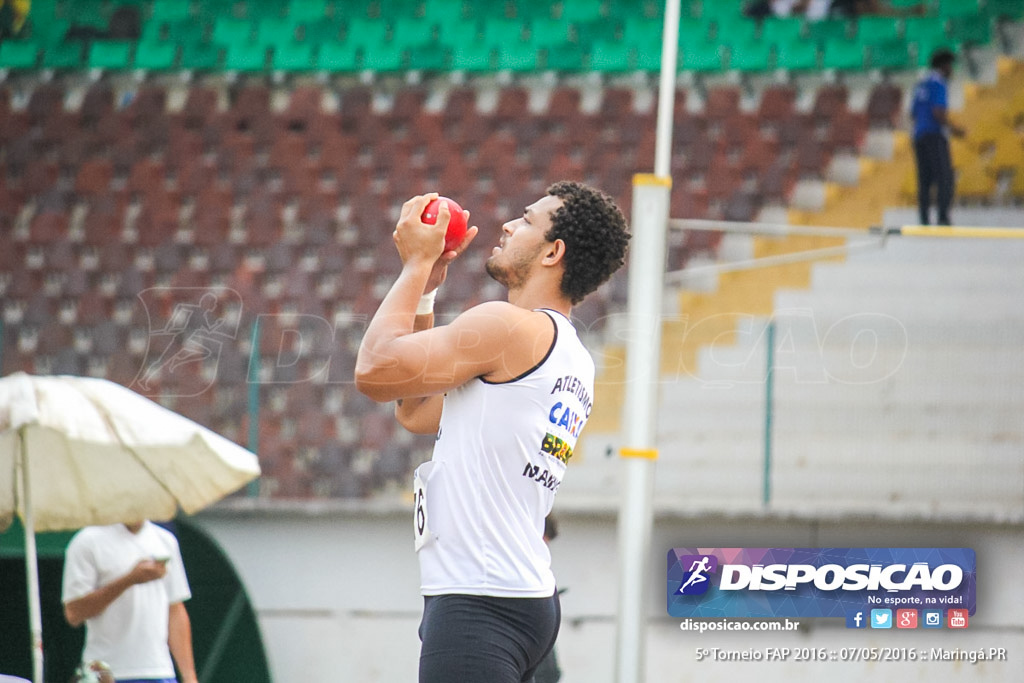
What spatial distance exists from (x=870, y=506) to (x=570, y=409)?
398 centimetres

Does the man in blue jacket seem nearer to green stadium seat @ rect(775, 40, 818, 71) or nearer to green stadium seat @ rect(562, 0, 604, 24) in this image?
green stadium seat @ rect(775, 40, 818, 71)

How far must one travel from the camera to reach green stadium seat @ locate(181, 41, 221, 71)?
29.7 feet

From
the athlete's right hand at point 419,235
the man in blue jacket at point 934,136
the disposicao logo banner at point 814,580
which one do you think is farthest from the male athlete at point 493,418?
the man in blue jacket at point 934,136

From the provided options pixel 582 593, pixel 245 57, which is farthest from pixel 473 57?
pixel 582 593

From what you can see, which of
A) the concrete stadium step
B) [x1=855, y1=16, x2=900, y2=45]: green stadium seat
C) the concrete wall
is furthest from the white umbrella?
[x1=855, y1=16, x2=900, y2=45]: green stadium seat

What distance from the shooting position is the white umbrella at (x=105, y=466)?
4.71 metres

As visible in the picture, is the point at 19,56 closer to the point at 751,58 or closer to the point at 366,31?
the point at 366,31

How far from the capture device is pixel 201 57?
358 inches

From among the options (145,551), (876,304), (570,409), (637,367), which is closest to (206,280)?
(145,551)

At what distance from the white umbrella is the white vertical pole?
1.71 metres

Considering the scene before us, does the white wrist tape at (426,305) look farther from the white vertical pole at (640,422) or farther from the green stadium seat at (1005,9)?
the green stadium seat at (1005,9)

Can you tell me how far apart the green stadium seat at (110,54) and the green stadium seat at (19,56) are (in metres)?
0.41

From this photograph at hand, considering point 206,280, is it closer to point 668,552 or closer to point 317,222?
point 317,222

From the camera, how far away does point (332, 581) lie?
616 centimetres
